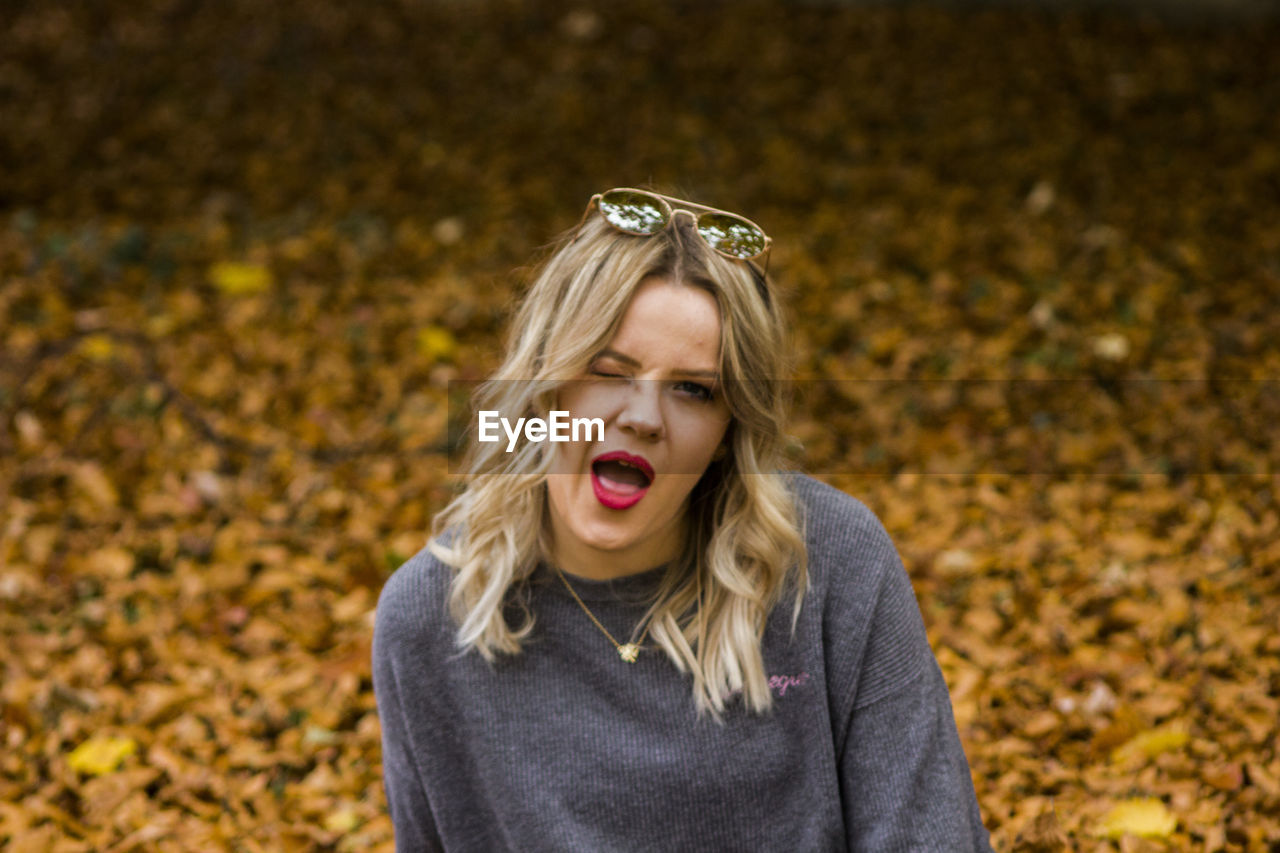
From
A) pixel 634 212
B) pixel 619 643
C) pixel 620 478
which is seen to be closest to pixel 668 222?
pixel 634 212

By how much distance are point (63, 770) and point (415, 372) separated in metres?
2.19

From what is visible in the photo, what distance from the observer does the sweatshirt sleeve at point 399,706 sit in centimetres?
178

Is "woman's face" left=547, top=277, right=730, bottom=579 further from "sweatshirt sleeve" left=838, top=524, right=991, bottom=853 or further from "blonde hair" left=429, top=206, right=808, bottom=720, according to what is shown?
"sweatshirt sleeve" left=838, top=524, right=991, bottom=853

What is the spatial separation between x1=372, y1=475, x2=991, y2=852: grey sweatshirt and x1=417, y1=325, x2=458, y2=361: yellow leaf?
9.31 ft

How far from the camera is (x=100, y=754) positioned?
2609 millimetres

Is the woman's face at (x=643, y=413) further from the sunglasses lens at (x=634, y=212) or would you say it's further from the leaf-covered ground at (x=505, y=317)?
the leaf-covered ground at (x=505, y=317)

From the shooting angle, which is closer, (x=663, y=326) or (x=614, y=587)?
(x=663, y=326)

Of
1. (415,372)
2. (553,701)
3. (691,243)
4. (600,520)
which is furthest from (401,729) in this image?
(415,372)

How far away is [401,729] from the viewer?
182cm

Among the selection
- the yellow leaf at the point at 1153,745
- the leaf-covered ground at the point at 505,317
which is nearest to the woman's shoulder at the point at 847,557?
the leaf-covered ground at the point at 505,317

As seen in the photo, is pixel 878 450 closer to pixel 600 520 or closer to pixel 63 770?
pixel 600 520

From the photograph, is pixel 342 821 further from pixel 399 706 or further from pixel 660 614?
pixel 660 614

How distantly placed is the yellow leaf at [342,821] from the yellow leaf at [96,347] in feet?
8.39

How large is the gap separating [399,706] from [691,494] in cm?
62
